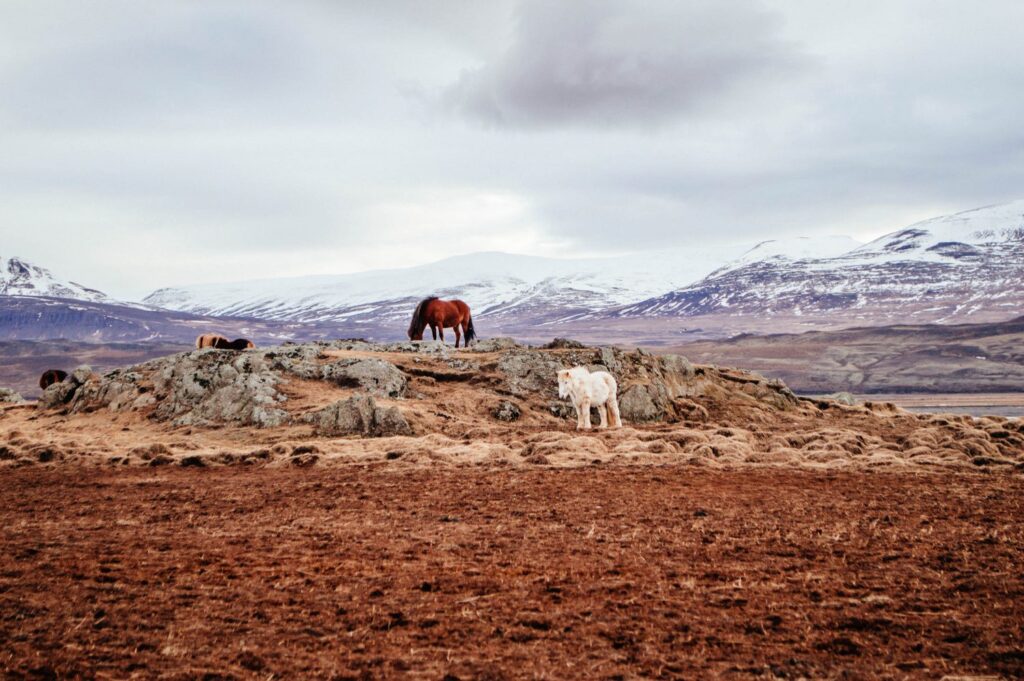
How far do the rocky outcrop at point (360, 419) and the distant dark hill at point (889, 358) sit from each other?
97.7 meters

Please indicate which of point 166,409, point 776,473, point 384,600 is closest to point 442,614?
point 384,600

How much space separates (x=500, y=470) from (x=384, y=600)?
842 centimetres

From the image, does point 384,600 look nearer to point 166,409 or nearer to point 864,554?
point 864,554

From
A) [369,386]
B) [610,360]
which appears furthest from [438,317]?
[610,360]

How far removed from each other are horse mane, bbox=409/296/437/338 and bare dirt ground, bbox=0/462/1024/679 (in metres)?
18.7

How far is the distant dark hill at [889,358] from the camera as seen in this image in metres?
112

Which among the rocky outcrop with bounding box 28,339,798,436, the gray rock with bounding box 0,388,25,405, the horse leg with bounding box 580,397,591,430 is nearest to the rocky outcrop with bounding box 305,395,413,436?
the rocky outcrop with bounding box 28,339,798,436

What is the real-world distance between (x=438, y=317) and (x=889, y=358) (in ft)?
419

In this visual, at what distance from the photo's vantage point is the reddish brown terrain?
564 centimetres

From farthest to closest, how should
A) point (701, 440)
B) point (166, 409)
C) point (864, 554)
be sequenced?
1. point (166, 409)
2. point (701, 440)
3. point (864, 554)

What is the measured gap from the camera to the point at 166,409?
23.0m

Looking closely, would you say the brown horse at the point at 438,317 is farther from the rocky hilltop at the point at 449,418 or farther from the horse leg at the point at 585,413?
the horse leg at the point at 585,413

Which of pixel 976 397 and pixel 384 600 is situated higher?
pixel 384 600

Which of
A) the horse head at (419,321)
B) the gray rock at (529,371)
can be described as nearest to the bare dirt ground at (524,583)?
the gray rock at (529,371)
